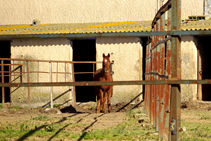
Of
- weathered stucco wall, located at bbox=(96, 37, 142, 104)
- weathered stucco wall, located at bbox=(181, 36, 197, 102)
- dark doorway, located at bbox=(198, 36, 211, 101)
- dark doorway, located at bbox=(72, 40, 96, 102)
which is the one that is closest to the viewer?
weathered stucco wall, located at bbox=(181, 36, 197, 102)

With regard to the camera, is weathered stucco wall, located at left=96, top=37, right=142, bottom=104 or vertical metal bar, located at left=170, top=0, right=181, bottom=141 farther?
weathered stucco wall, located at left=96, top=37, right=142, bottom=104

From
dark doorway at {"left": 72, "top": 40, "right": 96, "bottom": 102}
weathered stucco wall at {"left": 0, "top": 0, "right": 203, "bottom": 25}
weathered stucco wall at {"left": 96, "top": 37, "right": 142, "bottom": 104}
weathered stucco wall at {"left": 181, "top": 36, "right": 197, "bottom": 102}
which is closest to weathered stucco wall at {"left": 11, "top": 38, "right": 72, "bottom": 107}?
weathered stucco wall at {"left": 96, "top": 37, "right": 142, "bottom": 104}

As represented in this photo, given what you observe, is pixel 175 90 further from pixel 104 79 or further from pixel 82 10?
pixel 82 10

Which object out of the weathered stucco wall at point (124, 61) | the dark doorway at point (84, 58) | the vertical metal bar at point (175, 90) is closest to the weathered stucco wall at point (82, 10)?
the dark doorway at point (84, 58)

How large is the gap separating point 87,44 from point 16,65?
5437 mm

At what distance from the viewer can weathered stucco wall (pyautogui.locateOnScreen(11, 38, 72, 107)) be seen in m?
13.0

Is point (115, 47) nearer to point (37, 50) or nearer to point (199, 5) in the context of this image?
point (37, 50)

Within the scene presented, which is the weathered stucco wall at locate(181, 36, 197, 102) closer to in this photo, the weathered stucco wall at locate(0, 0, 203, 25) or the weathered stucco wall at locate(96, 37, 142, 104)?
the weathered stucco wall at locate(96, 37, 142, 104)

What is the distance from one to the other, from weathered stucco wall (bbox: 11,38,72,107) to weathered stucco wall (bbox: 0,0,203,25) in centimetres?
455

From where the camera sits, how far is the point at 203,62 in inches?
533

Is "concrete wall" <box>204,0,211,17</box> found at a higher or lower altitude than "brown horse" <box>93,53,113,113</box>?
higher

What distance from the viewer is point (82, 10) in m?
17.5

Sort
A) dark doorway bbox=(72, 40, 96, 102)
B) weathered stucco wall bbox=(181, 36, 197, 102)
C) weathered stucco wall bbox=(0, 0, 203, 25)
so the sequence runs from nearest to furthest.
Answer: weathered stucco wall bbox=(181, 36, 197, 102), weathered stucco wall bbox=(0, 0, 203, 25), dark doorway bbox=(72, 40, 96, 102)

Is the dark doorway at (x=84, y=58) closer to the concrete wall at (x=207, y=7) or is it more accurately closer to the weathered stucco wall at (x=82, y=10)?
the weathered stucco wall at (x=82, y=10)
